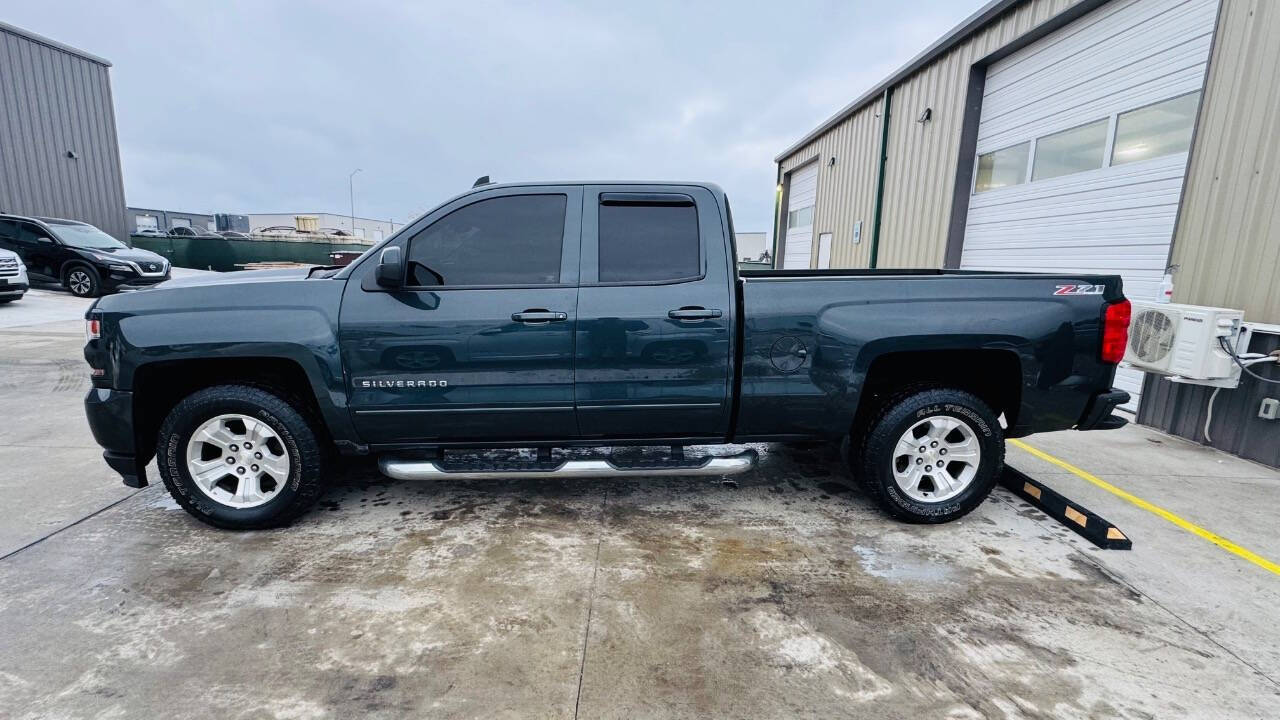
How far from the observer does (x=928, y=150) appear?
30.5 ft

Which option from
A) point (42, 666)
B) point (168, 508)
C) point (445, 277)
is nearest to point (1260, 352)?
point (445, 277)

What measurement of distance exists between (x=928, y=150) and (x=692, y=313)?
8.32 m

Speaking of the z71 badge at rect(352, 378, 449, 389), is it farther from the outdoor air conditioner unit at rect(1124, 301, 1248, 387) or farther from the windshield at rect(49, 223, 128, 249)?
the windshield at rect(49, 223, 128, 249)

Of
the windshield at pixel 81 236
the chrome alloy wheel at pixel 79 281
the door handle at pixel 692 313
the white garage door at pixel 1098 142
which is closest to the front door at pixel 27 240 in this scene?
the windshield at pixel 81 236

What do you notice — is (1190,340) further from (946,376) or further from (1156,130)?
(946,376)

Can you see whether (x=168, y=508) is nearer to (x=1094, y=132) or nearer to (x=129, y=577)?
(x=129, y=577)

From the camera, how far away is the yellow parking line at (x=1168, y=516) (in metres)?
3.02

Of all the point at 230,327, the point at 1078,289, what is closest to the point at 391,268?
the point at 230,327

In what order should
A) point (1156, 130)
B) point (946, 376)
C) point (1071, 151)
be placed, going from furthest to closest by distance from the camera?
point (1071, 151)
point (1156, 130)
point (946, 376)

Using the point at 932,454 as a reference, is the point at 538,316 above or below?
above

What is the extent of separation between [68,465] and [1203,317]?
8483 mm

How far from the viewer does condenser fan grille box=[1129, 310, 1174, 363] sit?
4527 mm

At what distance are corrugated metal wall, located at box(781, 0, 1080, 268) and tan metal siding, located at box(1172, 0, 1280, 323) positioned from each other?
2164 millimetres

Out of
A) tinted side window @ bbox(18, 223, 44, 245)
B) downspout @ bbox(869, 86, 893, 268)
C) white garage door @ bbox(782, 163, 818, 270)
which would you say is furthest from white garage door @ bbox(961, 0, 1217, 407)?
tinted side window @ bbox(18, 223, 44, 245)
